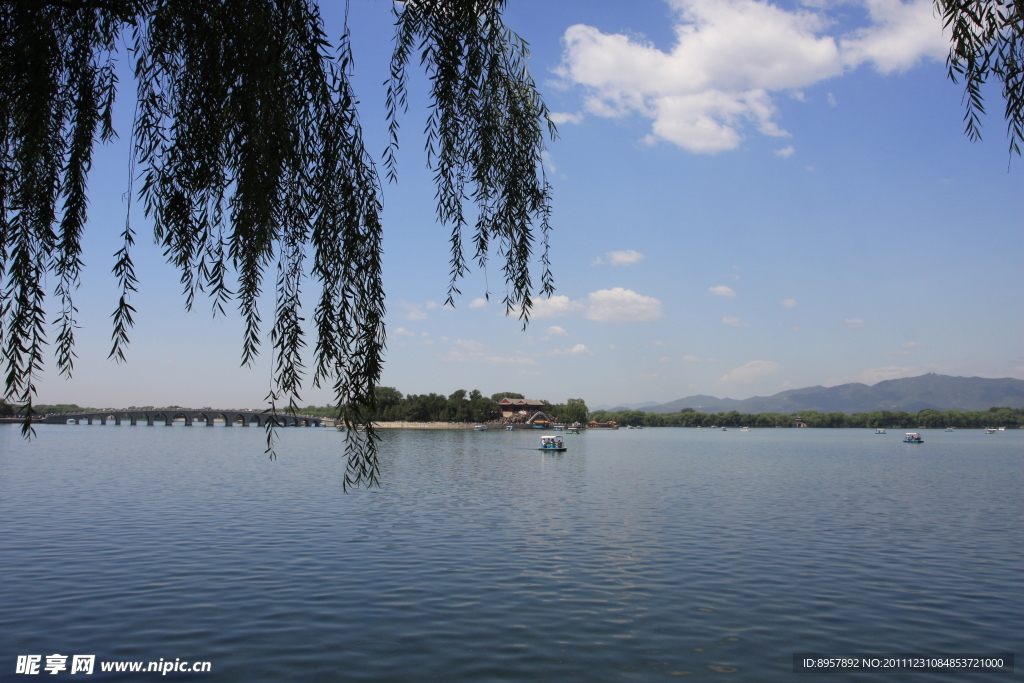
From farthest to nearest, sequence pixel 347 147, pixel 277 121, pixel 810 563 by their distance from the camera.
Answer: pixel 810 563 → pixel 347 147 → pixel 277 121

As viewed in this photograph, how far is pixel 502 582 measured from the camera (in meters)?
16.3

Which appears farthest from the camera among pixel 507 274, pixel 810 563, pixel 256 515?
pixel 256 515

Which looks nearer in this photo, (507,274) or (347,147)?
(347,147)

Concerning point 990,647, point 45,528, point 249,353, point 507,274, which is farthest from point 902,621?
point 45,528

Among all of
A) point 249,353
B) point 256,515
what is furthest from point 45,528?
point 249,353

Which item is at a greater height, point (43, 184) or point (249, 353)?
point (43, 184)

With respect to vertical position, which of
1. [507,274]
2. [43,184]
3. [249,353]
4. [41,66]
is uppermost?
[41,66]

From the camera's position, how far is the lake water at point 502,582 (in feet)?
37.3

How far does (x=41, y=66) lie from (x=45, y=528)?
77.0 ft

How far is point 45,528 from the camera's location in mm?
22953

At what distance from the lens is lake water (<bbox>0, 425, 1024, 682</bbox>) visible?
1138 centimetres

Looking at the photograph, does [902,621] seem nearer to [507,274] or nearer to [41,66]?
[507,274]

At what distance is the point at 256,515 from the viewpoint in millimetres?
26547

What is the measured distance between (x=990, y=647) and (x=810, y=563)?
6428mm
